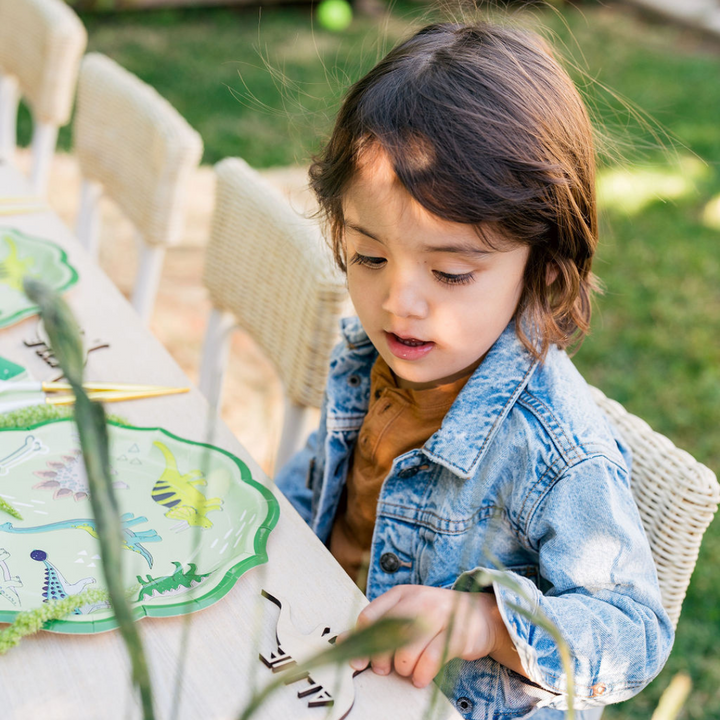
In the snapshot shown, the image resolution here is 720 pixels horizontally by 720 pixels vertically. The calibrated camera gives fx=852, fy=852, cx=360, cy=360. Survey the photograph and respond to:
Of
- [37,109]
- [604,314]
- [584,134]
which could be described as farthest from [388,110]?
[604,314]

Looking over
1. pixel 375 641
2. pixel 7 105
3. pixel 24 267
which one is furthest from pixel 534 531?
pixel 7 105

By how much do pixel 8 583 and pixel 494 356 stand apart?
0.61 meters

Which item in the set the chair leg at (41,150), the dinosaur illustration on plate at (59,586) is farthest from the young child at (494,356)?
the chair leg at (41,150)

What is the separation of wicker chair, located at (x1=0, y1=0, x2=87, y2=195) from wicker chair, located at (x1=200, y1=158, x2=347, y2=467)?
80 centimetres

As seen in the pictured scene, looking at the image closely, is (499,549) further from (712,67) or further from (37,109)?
(712,67)

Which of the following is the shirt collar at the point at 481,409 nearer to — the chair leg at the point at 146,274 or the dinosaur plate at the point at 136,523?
the dinosaur plate at the point at 136,523

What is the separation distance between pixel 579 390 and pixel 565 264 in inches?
6.5

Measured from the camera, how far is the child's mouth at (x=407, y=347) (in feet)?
3.37

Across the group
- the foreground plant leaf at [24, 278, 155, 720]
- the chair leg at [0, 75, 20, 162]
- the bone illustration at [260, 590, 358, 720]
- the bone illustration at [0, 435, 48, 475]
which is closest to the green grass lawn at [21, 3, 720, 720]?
the bone illustration at [0, 435, 48, 475]

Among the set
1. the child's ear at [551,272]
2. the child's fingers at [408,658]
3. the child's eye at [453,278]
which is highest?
the child's eye at [453,278]

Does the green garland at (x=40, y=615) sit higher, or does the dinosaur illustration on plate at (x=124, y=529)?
the green garland at (x=40, y=615)

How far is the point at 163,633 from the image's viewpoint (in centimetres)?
78

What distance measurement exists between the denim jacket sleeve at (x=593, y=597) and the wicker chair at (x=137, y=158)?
3.99 ft

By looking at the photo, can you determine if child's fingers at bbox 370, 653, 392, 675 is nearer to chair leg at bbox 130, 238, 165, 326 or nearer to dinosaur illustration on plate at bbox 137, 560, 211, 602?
dinosaur illustration on plate at bbox 137, 560, 211, 602
